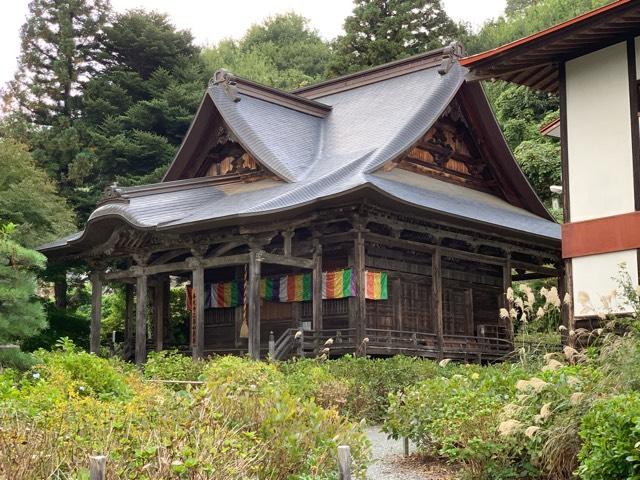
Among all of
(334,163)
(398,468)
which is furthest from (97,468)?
(334,163)

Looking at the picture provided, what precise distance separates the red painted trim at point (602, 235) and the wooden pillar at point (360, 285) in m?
6.11

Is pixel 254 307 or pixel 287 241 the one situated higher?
pixel 287 241

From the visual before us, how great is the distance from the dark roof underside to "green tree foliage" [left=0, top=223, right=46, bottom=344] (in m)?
7.70

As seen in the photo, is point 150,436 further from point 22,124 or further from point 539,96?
point 539,96

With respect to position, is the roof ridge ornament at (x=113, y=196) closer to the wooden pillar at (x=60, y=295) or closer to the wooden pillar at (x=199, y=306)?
the wooden pillar at (x=199, y=306)

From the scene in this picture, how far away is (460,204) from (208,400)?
1526 centimetres

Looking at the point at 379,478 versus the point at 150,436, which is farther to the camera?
the point at 379,478

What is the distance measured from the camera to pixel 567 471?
24.8 ft

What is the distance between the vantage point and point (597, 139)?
13438 mm

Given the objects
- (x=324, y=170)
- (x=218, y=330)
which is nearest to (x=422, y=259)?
(x=324, y=170)

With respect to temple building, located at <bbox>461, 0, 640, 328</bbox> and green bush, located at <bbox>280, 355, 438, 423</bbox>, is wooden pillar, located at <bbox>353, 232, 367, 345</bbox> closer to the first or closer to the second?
green bush, located at <bbox>280, 355, 438, 423</bbox>

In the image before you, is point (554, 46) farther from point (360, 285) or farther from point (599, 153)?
point (360, 285)

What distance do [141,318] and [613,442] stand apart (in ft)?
49.9

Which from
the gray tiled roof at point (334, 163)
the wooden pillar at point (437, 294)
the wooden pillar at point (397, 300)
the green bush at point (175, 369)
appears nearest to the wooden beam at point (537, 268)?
the gray tiled roof at point (334, 163)
